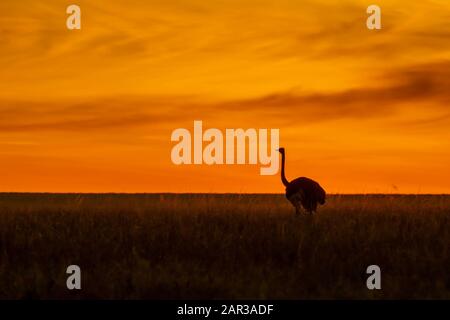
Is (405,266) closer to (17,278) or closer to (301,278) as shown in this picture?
(301,278)

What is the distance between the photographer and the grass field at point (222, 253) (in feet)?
36.8

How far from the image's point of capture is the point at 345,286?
11.5m

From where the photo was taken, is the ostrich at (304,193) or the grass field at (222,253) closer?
the grass field at (222,253)

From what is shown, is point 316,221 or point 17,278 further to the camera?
point 316,221

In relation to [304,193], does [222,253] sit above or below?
below

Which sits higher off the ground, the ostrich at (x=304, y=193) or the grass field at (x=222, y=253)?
the ostrich at (x=304, y=193)

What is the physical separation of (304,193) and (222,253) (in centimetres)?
801

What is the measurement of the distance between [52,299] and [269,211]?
27.7 ft

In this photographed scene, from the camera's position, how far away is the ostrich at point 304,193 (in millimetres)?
20516

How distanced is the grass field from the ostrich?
1.99 meters

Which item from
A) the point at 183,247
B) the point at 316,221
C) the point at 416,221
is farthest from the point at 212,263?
the point at 416,221

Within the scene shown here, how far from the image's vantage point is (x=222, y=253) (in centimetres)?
1348

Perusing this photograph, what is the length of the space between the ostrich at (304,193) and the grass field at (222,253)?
1.99m
